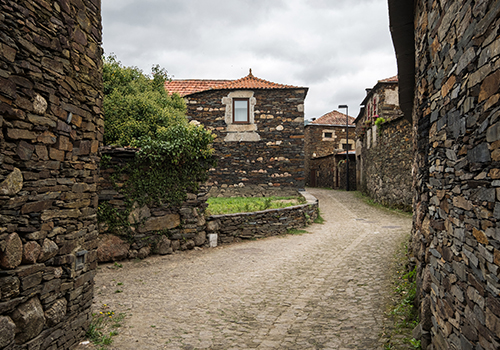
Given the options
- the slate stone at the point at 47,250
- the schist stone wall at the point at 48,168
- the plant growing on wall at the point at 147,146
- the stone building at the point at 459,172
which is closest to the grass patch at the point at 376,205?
the plant growing on wall at the point at 147,146

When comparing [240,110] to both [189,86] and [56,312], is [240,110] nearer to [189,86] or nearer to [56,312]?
[189,86]

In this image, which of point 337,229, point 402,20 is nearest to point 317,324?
point 402,20

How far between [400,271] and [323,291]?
64.9 inches

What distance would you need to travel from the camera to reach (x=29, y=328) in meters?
2.89

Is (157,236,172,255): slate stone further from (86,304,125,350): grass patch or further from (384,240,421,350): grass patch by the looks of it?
(384,240,421,350): grass patch

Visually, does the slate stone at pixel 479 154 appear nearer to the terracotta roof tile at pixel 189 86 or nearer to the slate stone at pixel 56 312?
the slate stone at pixel 56 312

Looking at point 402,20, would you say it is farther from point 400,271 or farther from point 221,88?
point 221,88

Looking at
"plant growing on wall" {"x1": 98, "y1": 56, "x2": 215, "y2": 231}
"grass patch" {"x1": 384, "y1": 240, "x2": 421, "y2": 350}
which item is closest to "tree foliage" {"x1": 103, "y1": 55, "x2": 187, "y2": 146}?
"plant growing on wall" {"x1": 98, "y1": 56, "x2": 215, "y2": 231}

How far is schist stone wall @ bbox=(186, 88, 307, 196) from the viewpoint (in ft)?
45.5

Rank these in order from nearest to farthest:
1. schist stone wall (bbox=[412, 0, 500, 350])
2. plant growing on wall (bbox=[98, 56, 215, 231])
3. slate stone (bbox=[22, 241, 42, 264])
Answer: schist stone wall (bbox=[412, 0, 500, 350]), slate stone (bbox=[22, 241, 42, 264]), plant growing on wall (bbox=[98, 56, 215, 231])

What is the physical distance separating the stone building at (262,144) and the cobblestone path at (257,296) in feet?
18.3

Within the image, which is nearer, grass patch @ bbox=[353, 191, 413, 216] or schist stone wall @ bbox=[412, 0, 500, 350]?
schist stone wall @ bbox=[412, 0, 500, 350]

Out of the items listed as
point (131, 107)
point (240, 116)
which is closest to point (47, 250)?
point (131, 107)

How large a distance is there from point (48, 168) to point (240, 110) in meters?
11.4
